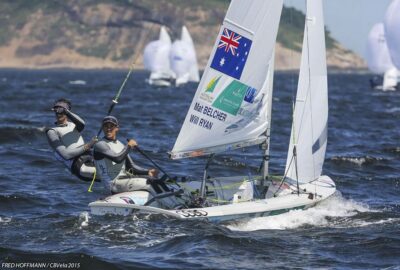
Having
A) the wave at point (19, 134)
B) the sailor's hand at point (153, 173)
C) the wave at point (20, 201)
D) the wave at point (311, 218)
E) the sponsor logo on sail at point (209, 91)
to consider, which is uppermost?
the sponsor logo on sail at point (209, 91)

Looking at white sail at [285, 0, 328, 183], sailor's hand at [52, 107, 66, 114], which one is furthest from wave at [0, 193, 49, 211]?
white sail at [285, 0, 328, 183]

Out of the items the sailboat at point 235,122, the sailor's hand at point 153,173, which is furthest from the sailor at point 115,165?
the sailboat at point 235,122

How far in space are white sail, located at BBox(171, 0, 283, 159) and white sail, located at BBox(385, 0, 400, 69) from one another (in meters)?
35.4

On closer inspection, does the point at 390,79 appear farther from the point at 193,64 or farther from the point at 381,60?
the point at 193,64

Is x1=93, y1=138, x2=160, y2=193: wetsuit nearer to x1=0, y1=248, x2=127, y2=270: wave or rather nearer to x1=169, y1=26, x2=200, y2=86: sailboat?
x1=0, y1=248, x2=127, y2=270: wave

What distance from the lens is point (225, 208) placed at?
14.8 meters

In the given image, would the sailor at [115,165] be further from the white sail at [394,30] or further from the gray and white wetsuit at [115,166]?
the white sail at [394,30]

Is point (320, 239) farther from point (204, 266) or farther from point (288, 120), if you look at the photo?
point (288, 120)

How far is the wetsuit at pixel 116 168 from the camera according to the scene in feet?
47.9

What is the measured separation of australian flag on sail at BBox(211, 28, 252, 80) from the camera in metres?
15.7

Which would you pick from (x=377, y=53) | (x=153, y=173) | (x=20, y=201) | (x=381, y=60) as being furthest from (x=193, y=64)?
(x=153, y=173)

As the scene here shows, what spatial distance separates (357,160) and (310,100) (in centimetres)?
887

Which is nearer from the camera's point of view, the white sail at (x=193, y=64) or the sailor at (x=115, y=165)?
the sailor at (x=115, y=165)

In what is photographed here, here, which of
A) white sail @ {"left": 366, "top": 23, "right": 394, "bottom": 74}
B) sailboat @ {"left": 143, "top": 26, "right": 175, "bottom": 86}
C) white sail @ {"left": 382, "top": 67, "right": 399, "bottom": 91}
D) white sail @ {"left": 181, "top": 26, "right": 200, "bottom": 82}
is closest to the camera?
white sail @ {"left": 382, "top": 67, "right": 399, "bottom": 91}
